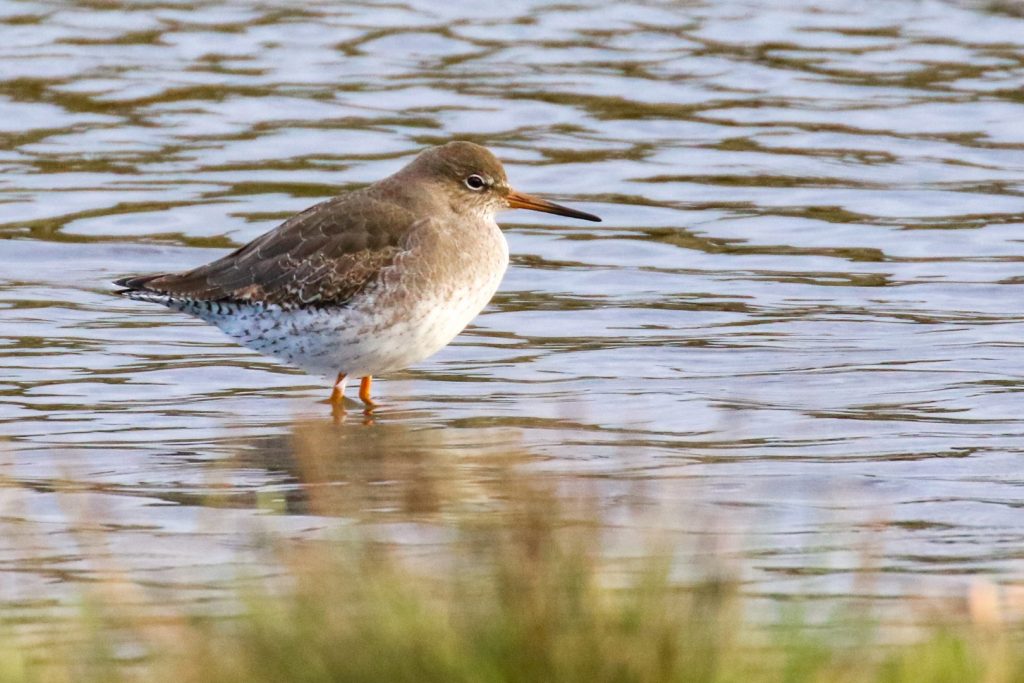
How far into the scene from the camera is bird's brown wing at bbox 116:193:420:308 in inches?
385

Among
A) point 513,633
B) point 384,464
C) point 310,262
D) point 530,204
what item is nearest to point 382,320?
point 310,262

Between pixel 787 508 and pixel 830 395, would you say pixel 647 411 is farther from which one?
pixel 787 508

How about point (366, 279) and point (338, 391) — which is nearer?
point (366, 279)

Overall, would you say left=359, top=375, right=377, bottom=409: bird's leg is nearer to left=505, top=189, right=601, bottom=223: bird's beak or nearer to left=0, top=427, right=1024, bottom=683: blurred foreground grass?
left=505, top=189, right=601, bottom=223: bird's beak

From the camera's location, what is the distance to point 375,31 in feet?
61.7

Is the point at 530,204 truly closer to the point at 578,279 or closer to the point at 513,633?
the point at 578,279

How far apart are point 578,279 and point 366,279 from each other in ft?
10.4

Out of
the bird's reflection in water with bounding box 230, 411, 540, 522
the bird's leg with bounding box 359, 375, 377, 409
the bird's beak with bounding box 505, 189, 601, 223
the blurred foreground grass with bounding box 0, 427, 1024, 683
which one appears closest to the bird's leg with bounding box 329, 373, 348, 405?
the bird's leg with bounding box 359, 375, 377, 409

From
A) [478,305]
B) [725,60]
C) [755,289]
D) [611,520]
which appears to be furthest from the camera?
[725,60]

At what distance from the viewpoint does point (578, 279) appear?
12656 millimetres

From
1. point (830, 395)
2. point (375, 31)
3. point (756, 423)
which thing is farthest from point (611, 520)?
point (375, 31)

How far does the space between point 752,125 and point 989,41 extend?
3450 millimetres

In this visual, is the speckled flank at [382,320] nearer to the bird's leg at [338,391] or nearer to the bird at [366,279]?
the bird at [366,279]

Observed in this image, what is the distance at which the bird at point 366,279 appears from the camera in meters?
9.70
